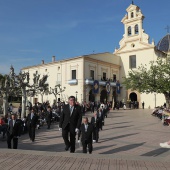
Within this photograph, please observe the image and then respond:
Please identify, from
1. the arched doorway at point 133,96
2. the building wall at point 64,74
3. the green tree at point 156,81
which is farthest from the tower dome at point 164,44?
the green tree at point 156,81

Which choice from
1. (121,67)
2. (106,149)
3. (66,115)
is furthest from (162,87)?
(66,115)

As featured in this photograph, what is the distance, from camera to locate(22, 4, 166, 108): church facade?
41.2 metres

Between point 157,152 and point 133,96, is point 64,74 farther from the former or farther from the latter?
point 157,152

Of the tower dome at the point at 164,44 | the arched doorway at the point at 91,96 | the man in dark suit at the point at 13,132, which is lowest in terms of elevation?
the man in dark suit at the point at 13,132

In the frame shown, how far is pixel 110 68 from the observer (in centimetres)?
4600

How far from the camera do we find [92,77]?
42219 mm

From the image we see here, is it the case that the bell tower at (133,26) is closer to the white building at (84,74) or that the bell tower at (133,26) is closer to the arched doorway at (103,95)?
the white building at (84,74)

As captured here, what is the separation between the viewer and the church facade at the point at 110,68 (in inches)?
1622

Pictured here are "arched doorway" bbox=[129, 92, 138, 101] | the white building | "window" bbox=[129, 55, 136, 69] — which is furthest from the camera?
"arched doorway" bbox=[129, 92, 138, 101]

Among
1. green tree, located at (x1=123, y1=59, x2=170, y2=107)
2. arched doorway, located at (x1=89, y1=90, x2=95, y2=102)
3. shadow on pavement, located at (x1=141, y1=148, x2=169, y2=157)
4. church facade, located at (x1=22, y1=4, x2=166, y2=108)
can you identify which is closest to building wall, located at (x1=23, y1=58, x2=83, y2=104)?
church facade, located at (x1=22, y1=4, x2=166, y2=108)

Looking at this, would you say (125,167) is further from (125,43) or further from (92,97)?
(125,43)

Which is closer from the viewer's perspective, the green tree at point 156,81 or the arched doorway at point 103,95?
the green tree at point 156,81

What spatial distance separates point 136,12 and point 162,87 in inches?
872

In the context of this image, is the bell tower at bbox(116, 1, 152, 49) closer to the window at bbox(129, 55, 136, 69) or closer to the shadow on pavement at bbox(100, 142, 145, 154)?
the window at bbox(129, 55, 136, 69)
